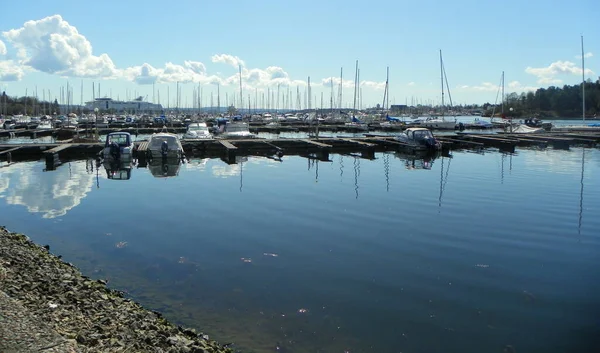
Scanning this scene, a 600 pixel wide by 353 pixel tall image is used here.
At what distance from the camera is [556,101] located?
166m

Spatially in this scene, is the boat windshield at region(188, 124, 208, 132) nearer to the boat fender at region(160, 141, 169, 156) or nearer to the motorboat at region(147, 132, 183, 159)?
the motorboat at region(147, 132, 183, 159)

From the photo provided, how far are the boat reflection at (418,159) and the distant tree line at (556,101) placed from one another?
398 ft

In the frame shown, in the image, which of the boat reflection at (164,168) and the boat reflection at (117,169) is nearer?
the boat reflection at (117,169)

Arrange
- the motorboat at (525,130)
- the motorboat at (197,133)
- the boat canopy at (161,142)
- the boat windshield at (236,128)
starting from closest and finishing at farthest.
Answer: the boat canopy at (161,142) → the motorboat at (197,133) → the boat windshield at (236,128) → the motorboat at (525,130)

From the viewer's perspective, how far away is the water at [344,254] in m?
9.05

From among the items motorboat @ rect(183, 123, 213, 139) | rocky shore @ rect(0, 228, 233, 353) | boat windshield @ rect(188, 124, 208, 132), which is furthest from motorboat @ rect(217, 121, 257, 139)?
rocky shore @ rect(0, 228, 233, 353)

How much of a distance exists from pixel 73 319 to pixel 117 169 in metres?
24.3

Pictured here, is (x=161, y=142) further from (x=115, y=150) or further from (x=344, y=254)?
(x=344, y=254)

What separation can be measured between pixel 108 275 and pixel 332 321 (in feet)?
18.3

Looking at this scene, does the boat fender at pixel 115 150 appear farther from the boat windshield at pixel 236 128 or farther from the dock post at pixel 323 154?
the boat windshield at pixel 236 128

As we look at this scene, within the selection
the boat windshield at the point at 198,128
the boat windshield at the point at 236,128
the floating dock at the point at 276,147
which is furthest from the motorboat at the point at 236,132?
the floating dock at the point at 276,147

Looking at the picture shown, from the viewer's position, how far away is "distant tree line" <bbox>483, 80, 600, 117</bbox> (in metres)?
150

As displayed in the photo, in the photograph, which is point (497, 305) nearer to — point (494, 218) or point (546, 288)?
point (546, 288)

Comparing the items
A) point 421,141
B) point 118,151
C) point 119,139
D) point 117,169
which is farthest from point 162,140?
point 421,141
